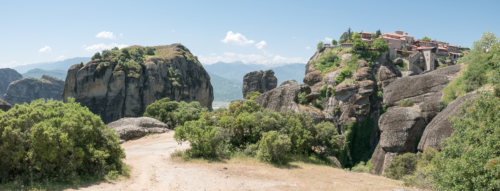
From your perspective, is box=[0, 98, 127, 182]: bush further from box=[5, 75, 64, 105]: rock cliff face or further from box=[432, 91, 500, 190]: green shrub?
box=[5, 75, 64, 105]: rock cliff face

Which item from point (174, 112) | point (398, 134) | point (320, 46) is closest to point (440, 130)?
point (398, 134)

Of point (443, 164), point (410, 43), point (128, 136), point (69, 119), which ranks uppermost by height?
point (410, 43)

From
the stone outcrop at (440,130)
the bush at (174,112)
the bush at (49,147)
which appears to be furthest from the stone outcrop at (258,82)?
the bush at (49,147)

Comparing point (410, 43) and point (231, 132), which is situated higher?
point (410, 43)

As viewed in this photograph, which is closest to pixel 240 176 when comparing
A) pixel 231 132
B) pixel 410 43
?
pixel 231 132

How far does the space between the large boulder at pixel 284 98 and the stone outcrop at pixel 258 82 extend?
54.7 metres

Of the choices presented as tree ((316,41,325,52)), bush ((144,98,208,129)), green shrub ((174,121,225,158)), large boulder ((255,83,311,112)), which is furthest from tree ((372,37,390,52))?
green shrub ((174,121,225,158))

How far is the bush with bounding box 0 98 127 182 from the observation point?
13.4 m

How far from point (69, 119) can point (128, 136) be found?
15.1 m

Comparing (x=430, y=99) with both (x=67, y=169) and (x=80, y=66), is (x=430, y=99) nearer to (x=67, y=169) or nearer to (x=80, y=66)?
(x=67, y=169)

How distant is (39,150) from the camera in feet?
44.3

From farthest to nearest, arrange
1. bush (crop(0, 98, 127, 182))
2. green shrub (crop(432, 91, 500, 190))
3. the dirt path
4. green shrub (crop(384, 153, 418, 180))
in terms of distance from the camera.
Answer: green shrub (crop(384, 153, 418, 180))
the dirt path
bush (crop(0, 98, 127, 182))
green shrub (crop(432, 91, 500, 190))

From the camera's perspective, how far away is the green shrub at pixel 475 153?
10.7 m

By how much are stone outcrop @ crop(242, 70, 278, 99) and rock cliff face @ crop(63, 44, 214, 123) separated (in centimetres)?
1994
